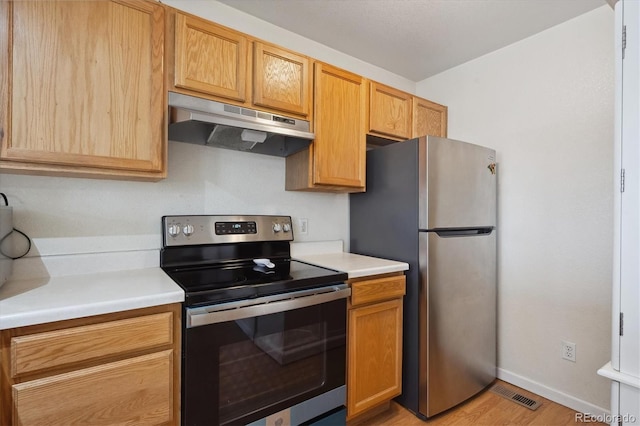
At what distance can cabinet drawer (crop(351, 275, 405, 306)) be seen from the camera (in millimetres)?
1669

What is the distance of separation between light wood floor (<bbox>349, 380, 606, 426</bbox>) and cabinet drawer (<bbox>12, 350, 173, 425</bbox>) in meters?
1.10

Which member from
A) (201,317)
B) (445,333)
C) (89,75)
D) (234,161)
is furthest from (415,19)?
(201,317)

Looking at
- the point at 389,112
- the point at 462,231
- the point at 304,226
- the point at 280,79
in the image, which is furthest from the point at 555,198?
the point at 280,79

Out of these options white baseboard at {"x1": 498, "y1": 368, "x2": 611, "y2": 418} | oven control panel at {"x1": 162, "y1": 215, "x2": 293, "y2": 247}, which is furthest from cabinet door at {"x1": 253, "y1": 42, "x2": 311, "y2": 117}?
white baseboard at {"x1": 498, "y1": 368, "x2": 611, "y2": 418}

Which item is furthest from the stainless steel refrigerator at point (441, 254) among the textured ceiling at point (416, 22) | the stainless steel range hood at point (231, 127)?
the textured ceiling at point (416, 22)

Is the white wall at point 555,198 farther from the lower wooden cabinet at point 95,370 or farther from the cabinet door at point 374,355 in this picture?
the lower wooden cabinet at point 95,370

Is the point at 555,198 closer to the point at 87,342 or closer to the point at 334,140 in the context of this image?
the point at 334,140

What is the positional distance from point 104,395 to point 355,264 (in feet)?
4.09

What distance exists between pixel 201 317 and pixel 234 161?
41.6 inches

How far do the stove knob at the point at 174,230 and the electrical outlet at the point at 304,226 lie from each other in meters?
0.83

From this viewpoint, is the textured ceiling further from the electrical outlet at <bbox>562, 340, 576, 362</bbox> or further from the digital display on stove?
the electrical outlet at <bbox>562, 340, 576, 362</bbox>

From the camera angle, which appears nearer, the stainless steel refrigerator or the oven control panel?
the oven control panel

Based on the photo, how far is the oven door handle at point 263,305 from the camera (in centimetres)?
119

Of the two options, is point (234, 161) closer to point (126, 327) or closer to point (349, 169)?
point (349, 169)
